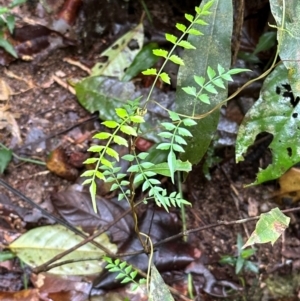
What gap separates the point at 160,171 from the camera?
978 millimetres

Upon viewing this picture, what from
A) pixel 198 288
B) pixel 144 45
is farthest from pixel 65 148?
pixel 198 288

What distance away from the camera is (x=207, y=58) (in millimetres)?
1184

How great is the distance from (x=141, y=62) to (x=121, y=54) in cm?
9

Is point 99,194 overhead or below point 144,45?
below

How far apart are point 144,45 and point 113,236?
0.65 metres

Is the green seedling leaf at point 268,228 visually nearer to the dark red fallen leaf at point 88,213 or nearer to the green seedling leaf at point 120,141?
the green seedling leaf at point 120,141

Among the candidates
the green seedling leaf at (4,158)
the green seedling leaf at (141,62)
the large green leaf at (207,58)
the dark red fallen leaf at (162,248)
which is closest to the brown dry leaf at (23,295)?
the dark red fallen leaf at (162,248)

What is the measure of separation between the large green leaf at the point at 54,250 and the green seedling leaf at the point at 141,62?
53 centimetres

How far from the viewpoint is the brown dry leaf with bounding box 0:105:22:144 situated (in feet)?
5.02

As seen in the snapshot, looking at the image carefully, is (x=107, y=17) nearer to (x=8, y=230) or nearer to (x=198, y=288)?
(x=8, y=230)

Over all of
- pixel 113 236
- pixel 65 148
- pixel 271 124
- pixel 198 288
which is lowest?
pixel 198 288

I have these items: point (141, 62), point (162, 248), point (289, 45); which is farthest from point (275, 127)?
point (141, 62)

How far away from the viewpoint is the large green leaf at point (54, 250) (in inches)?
52.8

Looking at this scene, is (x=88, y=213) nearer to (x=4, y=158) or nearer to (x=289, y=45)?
(x=4, y=158)
